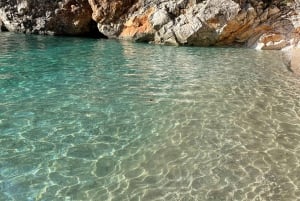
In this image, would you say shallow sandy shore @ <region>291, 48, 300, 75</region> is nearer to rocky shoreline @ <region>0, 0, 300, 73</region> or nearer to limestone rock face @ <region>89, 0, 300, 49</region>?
rocky shoreline @ <region>0, 0, 300, 73</region>

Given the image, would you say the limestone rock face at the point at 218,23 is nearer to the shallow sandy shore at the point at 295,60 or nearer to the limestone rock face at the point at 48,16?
the shallow sandy shore at the point at 295,60

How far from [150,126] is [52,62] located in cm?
1057

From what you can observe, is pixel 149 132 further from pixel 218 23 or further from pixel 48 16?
pixel 48 16

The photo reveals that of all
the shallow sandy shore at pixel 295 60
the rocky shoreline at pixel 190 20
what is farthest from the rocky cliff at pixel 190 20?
the shallow sandy shore at pixel 295 60

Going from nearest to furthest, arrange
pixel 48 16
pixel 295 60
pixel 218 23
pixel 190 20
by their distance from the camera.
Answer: pixel 295 60
pixel 218 23
pixel 190 20
pixel 48 16

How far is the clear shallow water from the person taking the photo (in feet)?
24.2

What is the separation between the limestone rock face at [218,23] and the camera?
79.0ft

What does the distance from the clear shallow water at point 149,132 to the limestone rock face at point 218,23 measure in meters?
6.60

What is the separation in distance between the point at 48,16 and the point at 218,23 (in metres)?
14.0

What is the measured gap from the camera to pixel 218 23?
80.9 feet

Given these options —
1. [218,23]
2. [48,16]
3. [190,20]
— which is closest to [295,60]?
[218,23]

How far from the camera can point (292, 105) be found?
1220 cm

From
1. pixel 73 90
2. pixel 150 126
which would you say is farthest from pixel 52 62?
pixel 150 126

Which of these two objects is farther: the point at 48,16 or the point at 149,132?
the point at 48,16
